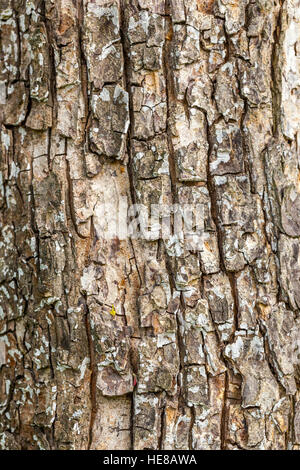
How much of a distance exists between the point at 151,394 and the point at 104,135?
78cm

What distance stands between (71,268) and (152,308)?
272 mm

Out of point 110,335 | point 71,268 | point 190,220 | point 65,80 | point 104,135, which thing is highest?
point 65,80

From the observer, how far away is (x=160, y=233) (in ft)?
5.26

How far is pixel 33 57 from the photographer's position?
1.66 metres

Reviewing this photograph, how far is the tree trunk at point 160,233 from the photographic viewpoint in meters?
1.59

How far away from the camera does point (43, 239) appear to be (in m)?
1.65

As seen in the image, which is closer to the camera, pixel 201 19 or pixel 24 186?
pixel 201 19

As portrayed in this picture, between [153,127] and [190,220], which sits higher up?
[153,127]

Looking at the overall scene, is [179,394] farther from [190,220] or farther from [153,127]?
[153,127]

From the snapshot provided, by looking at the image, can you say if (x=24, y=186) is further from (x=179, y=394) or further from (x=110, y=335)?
(x=179, y=394)

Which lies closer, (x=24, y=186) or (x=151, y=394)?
(x=151, y=394)

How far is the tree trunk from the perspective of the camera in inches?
62.7

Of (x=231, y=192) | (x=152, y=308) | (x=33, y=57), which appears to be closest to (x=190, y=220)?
(x=231, y=192)

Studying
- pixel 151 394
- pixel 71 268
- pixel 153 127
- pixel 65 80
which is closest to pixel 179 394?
pixel 151 394
